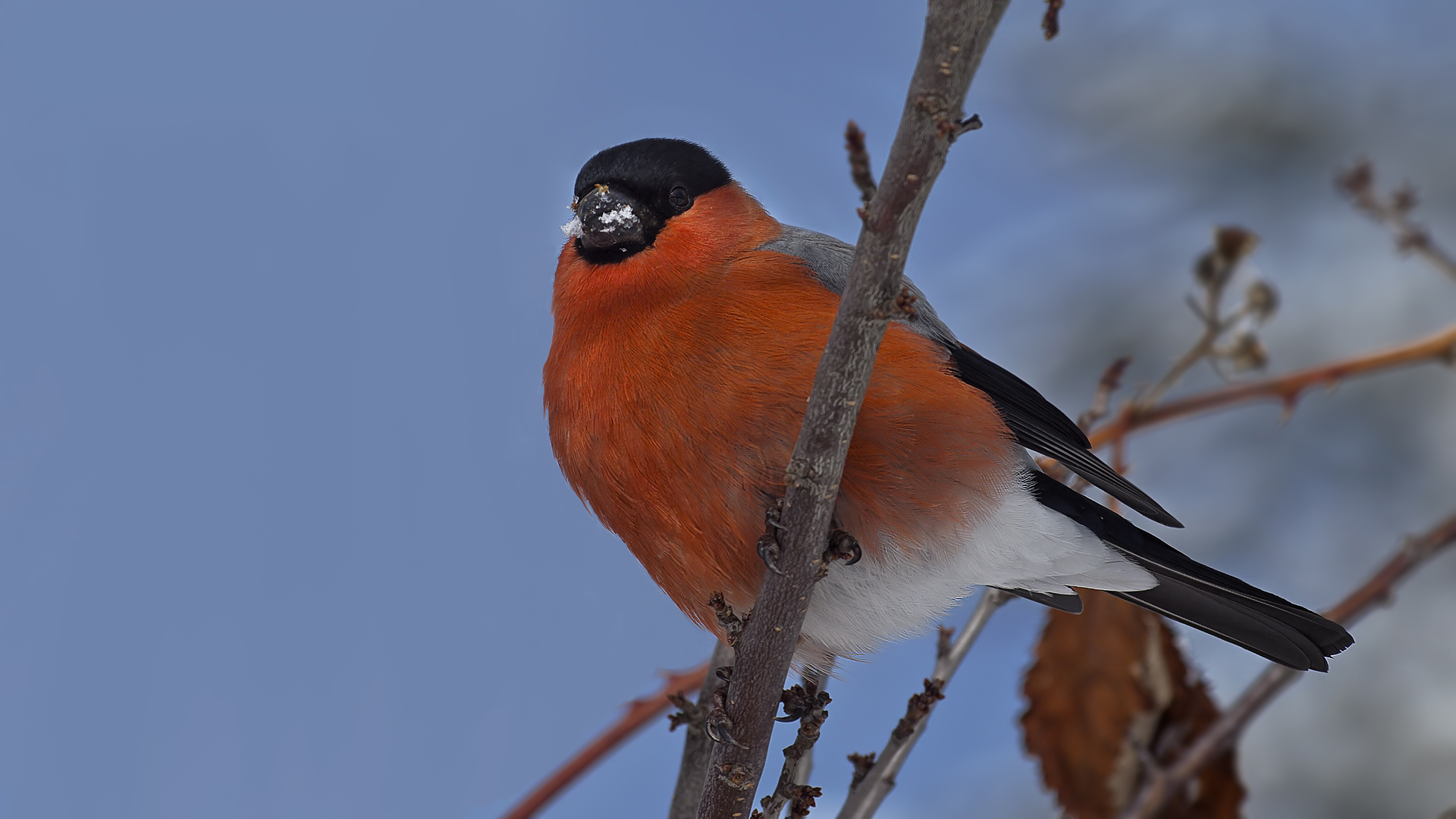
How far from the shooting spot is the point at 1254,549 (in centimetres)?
289

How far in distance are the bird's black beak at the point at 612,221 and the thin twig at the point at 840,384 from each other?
641mm

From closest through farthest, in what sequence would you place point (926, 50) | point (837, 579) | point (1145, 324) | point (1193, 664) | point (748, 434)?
point (926, 50) → point (748, 434) → point (837, 579) → point (1193, 664) → point (1145, 324)

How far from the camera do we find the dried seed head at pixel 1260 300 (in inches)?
84.5

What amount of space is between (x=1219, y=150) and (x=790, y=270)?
1.73m

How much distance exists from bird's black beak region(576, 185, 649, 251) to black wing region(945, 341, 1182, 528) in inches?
20.0

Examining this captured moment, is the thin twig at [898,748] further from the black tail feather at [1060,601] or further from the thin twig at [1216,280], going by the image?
the thin twig at [1216,280]

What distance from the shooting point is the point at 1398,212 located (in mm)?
2096

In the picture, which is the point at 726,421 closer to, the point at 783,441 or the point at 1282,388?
the point at 783,441

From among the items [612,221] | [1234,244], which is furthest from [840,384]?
[1234,244]

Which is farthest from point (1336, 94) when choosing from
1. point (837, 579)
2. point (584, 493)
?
point (584, 493)

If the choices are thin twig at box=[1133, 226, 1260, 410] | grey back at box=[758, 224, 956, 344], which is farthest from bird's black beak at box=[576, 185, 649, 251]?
thin twig at box=[1133, 226, 1260, 410]

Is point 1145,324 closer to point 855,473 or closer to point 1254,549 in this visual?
point 1254,549

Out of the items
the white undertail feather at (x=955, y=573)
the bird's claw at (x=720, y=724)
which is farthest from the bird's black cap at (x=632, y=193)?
the bird's claw at (x=720, y=724)

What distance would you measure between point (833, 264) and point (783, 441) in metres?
0.38
